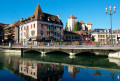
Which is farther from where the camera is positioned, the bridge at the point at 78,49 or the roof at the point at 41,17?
the roof at the point at 41,17

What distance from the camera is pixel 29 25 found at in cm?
5578

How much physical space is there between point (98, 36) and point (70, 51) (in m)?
44.4

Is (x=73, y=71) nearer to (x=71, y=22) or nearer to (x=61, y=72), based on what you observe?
(x=61, y=72)

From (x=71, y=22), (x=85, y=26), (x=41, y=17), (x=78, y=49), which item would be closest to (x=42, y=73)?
(x=78, y=49)

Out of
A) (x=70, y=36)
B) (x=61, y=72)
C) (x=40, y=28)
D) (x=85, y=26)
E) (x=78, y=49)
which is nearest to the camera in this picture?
(x=61, y=72)

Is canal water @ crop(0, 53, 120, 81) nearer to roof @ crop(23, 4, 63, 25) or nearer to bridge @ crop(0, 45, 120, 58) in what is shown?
bridge @ crop(0, 45, 120, 58)

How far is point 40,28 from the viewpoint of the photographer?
51906 mm

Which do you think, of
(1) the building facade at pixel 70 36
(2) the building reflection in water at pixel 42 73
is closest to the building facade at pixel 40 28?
(1) the building facade at pixel 70 36

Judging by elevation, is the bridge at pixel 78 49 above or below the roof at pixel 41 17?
below

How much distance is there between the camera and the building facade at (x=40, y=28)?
51406 millimetres

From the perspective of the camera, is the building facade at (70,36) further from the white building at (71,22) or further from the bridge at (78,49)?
the white building at (71,22)

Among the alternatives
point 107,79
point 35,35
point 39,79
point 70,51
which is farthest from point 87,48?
point 35,35

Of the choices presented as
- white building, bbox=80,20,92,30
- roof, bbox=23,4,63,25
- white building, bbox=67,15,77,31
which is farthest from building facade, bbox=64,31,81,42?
white building, bbox=80,20,92,30

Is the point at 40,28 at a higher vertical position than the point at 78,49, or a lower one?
higher
